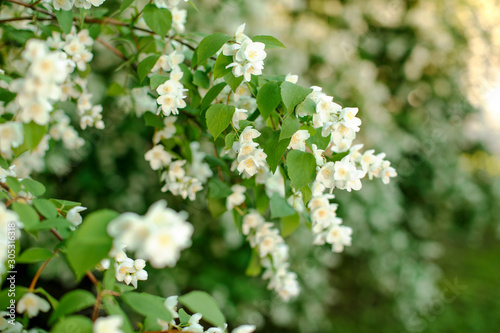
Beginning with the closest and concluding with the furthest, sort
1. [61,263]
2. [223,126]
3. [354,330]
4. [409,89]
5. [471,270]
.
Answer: [223,126], [61,263], [354,330], [409,89], [471,270]

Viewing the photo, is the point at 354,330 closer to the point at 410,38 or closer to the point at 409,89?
the point at 409,89

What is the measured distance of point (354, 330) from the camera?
3.81 metres

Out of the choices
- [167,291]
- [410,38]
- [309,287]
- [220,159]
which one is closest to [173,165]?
[220,159]

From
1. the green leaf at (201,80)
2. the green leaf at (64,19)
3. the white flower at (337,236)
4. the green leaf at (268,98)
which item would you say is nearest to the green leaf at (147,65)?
the green leaf at (201,80)

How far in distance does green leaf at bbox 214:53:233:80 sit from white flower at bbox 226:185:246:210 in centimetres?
41

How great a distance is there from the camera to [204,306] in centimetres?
69

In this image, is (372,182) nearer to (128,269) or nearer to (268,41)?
(268,41)

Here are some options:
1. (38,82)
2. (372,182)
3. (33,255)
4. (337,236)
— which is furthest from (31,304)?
(372,182)

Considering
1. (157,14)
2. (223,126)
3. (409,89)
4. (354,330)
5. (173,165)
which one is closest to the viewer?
(223,126)

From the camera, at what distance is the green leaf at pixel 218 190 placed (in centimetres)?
122

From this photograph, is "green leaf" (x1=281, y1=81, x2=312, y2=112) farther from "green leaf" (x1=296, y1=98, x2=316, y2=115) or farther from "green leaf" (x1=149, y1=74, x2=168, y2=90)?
"green leaf" (x1=149, y1=74, x2=168, y2=90)

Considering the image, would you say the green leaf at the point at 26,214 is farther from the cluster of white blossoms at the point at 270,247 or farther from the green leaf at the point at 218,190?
the cluster of white blossoms at the point at 270,247

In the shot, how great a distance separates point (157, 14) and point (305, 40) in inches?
101

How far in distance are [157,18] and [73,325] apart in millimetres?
765
